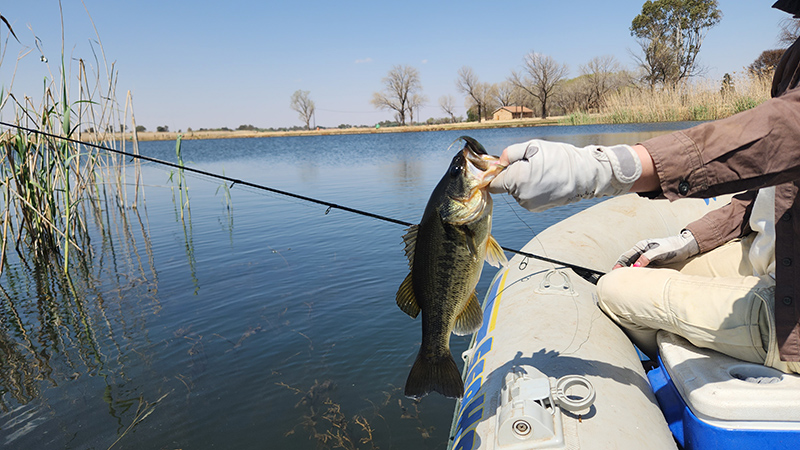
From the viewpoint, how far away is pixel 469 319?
2.08 m

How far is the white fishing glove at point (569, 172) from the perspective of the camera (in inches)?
57.8

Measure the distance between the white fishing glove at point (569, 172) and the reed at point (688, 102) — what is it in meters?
16.8

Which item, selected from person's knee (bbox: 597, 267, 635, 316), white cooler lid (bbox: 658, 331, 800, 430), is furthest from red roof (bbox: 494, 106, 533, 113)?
white cooler lid (bbox: 658, 331, 800, 430)

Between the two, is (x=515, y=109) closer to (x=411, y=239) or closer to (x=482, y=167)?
(x=411, y=239)

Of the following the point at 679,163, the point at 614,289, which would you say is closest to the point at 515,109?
the point at 614,289

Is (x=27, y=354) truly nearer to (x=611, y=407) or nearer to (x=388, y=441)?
(x=388, y=441)

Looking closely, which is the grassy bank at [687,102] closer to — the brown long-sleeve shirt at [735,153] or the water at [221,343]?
the water at [221,343]

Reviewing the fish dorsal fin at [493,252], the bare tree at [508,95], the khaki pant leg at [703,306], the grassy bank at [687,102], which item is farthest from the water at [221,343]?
the bare tree at [508,95]

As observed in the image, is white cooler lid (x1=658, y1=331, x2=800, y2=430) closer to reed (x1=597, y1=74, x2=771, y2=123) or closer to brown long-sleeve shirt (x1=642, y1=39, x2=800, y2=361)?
brown long-sleeve shirt (x1=642, y1=39, x2=800, y2=361)

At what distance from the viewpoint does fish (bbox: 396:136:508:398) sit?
1.73 m

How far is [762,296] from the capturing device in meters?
1.88

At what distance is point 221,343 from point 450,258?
3807 millimetres

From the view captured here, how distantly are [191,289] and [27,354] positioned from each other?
1.90 metres

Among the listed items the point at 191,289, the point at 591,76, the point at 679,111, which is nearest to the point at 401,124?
the point at 591,76
